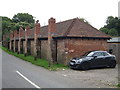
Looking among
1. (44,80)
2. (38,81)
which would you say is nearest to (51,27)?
(44,80)

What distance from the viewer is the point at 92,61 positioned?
59.4 ft

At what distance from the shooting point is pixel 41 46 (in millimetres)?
27109

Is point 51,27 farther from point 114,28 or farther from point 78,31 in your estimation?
point 114,28

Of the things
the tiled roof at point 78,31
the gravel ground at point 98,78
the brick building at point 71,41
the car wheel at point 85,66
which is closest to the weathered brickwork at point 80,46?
the brick building at point 71,41

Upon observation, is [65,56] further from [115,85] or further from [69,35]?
[115,85]

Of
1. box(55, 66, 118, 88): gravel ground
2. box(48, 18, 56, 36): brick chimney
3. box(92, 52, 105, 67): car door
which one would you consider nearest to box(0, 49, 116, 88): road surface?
box(55, 66, 118, 88): gravel ground

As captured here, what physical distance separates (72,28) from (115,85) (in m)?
11.5

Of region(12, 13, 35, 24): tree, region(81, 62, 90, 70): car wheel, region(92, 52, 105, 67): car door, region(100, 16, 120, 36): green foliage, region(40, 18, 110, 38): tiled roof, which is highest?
region(12, 13, 35, 24): tree

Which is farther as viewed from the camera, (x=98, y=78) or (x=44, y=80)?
(x=98, y=78)

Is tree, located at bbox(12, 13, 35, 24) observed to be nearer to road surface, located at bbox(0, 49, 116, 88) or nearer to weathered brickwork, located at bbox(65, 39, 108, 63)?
weathered brickwork, located at bbox(65, 39, 108, 63)

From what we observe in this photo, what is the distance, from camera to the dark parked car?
57.9 feet

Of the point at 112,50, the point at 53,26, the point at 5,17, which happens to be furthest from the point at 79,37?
the point at 5,17

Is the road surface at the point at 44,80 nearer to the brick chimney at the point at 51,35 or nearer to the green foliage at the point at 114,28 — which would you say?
the brick chimney at the point at 51,35

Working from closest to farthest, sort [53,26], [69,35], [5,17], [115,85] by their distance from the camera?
1. [115,85]
2. [69,35]
3. [53,26]
4. [5,17]
